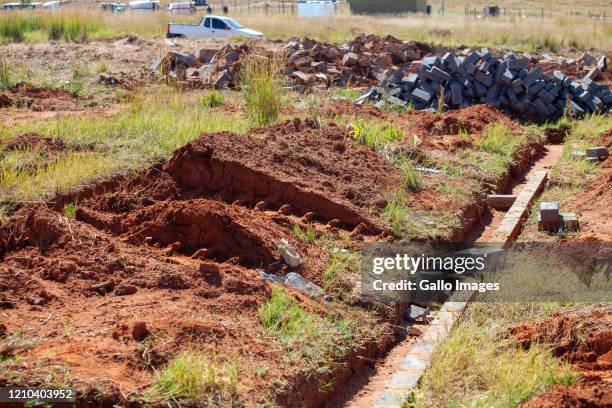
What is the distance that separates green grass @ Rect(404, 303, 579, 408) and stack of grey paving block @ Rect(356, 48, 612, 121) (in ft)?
33.0

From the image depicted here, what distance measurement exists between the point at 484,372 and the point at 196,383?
1.98 metres

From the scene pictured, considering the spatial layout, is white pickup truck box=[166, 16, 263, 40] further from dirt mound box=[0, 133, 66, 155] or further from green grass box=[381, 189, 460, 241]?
green grass box=[381, 189, 460, 241]

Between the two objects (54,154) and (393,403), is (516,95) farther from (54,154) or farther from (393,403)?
(393,403)

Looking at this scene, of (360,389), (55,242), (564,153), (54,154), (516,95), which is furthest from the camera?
(516,95)

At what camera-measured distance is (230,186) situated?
29.3 ft

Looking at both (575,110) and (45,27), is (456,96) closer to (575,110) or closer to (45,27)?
(575,110)

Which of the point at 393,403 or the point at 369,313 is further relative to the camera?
the point at 369,313

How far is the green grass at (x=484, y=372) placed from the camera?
5527 mm

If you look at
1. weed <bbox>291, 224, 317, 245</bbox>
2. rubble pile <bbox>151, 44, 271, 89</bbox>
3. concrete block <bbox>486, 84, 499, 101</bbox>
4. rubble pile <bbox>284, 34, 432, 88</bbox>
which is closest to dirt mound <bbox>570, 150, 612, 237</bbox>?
weed <bbox>291, 224, 317, 245</bbox>

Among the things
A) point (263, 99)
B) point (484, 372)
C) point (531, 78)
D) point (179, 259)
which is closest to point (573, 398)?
point (484, 372)

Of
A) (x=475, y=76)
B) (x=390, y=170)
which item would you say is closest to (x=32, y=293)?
(x=390, y=170)

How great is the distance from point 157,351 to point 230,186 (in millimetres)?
3770

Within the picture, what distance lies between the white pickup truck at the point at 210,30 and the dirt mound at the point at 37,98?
1365cm

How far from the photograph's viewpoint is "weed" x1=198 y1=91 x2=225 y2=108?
14381mm
